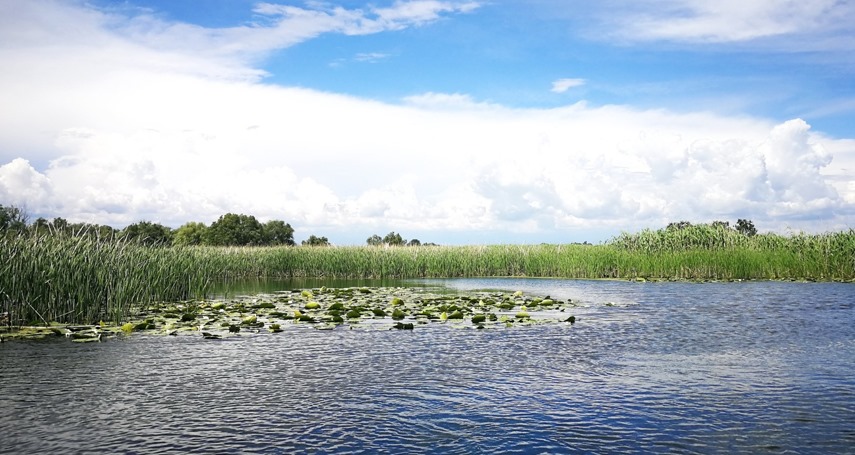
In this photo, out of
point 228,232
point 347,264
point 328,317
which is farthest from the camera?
point 228,232

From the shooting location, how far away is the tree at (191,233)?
221 ft

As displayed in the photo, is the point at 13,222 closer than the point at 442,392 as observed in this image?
No

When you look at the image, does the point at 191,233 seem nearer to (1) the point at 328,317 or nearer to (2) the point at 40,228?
(2) the point at 40,228

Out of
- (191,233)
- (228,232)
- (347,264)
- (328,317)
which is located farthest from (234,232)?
(328,317)

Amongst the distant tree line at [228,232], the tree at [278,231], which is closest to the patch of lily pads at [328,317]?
the distant tree line at [228,232]

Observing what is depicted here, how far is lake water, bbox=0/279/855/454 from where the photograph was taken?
7.13 m

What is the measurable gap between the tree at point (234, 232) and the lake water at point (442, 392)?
5060cm

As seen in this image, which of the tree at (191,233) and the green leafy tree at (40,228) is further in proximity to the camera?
the tree at (191,233)

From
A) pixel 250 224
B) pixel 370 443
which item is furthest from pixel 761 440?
pixel 250 224

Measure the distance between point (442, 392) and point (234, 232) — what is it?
57501 millimetres

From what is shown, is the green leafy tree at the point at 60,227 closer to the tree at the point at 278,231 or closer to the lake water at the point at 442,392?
the lake water at the point at 442,392

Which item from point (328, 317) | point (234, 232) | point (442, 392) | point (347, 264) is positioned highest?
point (234, 232)

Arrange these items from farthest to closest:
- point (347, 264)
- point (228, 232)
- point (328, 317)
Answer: point (228, 232) → point (347, 264) → point (328, 317)

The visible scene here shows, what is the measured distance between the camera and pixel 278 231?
70.1 meters
